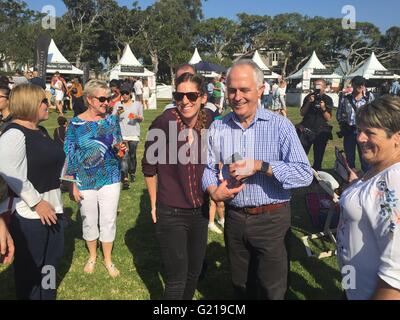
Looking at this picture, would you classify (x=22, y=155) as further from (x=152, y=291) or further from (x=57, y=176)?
(x=152, y=291)

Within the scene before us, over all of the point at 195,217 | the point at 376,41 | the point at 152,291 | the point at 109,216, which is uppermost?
the point at 376,41

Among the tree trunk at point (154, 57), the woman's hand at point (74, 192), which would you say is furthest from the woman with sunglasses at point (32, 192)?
the tree trunk at point (154, 57)

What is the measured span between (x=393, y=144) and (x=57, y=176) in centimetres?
245

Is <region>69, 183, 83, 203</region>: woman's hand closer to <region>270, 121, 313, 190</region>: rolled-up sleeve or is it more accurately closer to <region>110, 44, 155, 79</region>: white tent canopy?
<region>270, 121, 313, 190</region>: rolled-up sleeve

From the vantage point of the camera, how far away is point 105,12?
194 ft

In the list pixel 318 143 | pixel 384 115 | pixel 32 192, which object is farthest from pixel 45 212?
pixel 318 143

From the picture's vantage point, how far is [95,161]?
4.27 metres

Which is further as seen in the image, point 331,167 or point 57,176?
point 331,167

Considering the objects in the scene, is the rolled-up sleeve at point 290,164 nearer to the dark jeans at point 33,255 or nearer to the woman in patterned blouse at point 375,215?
the woman in patterned blouse at point 375,215

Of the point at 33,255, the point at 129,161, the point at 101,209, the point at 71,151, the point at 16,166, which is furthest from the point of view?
the point at 129,161

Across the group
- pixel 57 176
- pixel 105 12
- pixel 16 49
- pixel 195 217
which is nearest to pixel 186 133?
pixel 195 217

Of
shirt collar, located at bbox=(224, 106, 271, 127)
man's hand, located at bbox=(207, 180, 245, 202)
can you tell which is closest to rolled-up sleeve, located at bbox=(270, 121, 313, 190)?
shirt collar, located at bbox=(224, 106, 271, 127)

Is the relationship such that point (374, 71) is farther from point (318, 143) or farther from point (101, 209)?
point (101, 209)

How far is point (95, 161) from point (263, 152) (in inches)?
86.3
